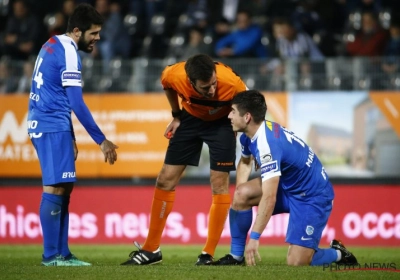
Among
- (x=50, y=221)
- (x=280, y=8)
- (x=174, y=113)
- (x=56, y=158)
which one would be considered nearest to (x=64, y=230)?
(x=50, y=221)

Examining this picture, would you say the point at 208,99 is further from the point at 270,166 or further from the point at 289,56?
the point at 289,56

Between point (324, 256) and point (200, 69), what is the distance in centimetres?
214

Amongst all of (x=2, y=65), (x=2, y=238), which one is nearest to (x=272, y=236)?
(x=2, y=238)

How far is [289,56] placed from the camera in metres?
14.3

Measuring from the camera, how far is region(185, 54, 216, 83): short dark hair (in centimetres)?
801

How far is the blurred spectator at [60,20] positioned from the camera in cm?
1536

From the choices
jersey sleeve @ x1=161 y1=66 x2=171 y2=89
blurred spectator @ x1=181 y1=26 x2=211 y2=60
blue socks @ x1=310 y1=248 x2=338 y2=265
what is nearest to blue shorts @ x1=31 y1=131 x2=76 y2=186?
jersey sleeve @ x1=161 y1=66 x2=171 y2=89

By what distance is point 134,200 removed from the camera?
1366cm

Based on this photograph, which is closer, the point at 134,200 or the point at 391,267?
the point at 391,267

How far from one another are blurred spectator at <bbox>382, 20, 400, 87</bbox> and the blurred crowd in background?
2 centimetres

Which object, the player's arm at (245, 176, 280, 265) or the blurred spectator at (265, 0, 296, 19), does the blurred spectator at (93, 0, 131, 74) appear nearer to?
the blurred spectator at (265, 0, 296, 19)

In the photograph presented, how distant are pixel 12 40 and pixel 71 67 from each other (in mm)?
7534

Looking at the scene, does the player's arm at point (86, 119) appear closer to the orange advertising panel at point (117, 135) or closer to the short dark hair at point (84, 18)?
the short dark hair at point (84, 18)

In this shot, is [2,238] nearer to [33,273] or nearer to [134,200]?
[134,200]
